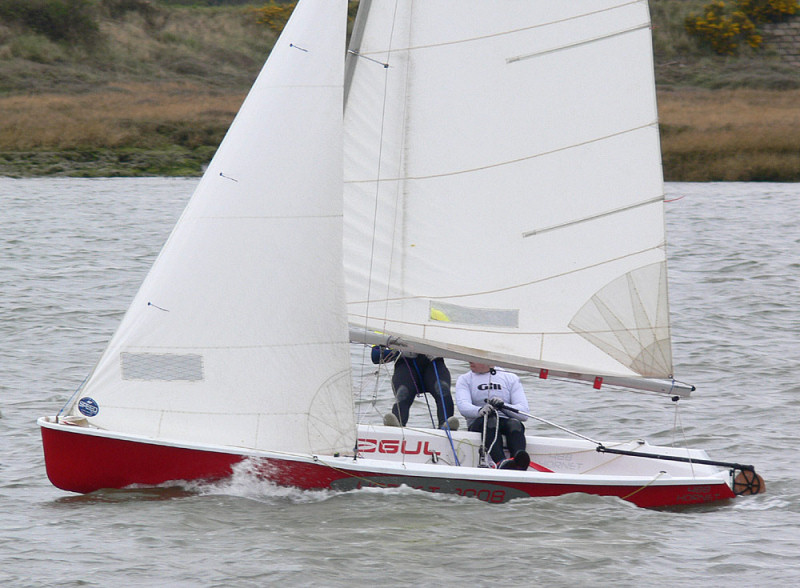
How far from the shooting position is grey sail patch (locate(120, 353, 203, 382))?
28.1 ft

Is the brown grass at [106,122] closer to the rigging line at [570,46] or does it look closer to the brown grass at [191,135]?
the brown grass at [191,135]

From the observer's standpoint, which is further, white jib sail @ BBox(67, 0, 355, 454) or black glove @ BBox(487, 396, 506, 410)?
black glove @ BBox(487, 396, 506, 410)

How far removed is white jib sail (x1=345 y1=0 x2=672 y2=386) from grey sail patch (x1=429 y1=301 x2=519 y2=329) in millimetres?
11

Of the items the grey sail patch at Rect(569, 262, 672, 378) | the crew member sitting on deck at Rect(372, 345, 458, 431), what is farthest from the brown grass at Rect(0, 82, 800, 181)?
the grey sail patch at Rect(569, 262, 672, 378)

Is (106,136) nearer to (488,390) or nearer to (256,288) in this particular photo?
(488,390)

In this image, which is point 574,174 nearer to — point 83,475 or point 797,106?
point 83,475

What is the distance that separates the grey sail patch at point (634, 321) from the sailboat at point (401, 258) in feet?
0.06

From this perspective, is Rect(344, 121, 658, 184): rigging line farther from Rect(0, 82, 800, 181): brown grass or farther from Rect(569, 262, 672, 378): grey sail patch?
Rect(0, 82, 800, 181): brown grass

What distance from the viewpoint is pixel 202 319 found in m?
8.60

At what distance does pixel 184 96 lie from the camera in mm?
37500

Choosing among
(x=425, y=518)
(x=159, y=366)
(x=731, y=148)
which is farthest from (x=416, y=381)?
(x=731, y=148)

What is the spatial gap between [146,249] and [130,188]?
6617mm

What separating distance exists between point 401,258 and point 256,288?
121 centimetres

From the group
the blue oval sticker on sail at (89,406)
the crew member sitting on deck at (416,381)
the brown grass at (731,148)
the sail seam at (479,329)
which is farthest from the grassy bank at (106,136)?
the sail seam at (479,329)
